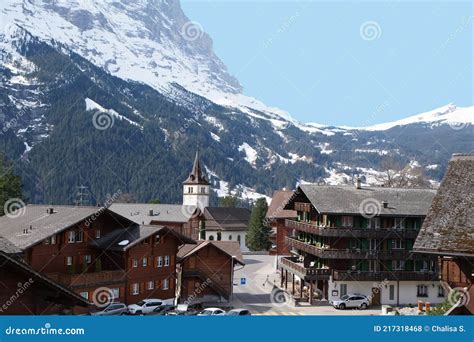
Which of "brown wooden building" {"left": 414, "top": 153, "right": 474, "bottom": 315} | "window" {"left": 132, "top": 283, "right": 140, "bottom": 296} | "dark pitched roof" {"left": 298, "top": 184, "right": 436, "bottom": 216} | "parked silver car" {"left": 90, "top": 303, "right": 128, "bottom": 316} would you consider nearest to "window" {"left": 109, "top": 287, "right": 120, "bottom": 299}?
"window" {"left": 132, "top": 283, "right": 140, "bottom": 296}

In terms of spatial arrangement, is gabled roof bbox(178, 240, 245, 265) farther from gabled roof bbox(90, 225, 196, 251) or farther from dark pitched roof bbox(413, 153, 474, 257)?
dark pitched roof bbox(413, 153, 474, 257)

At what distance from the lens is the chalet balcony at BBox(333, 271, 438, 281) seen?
57.4m

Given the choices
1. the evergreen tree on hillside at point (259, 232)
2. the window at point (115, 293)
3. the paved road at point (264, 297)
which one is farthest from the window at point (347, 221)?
the evergreen tree on hillside at point (259, 232)

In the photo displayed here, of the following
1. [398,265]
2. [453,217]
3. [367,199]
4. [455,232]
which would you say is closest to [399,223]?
[367,199]

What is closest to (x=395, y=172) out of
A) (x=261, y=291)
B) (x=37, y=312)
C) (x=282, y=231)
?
(x=282, y=231)

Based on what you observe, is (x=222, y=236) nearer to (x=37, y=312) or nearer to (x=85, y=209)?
(x=85, y=209)

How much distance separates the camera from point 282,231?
275 feet

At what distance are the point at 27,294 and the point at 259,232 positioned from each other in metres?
97.2

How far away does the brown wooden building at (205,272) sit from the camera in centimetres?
5809

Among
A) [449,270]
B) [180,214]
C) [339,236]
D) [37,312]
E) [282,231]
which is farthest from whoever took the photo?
[180,214]

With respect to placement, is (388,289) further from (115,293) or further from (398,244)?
(115,293)

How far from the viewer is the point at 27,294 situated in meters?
15.2

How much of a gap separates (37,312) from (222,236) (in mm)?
103668

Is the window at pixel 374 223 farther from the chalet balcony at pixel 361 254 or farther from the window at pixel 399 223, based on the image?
the chalet balcony at pixel 361 254
